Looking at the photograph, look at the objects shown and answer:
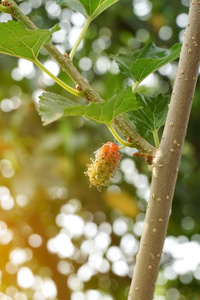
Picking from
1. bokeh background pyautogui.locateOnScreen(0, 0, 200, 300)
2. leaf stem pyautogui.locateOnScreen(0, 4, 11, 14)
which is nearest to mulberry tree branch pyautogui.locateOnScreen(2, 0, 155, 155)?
leaf stem pyautogui.locateOnScreen(0, 4, 11, 14)

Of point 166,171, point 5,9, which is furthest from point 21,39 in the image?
point 166,171

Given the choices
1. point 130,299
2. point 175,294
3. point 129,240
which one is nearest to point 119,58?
point 130,299

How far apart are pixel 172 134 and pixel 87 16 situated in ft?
0.55

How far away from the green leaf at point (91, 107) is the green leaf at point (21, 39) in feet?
Answer: 0.15

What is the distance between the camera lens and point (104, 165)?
38 centimetres

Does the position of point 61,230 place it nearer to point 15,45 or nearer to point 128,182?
point 128,182

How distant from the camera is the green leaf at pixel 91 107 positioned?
28 cm

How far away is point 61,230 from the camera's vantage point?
4.71 ft

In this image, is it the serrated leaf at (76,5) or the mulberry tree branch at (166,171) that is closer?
the mulberry tree branch at (166,171)

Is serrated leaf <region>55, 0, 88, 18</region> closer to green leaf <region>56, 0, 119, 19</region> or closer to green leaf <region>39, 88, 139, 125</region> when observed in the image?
green leaf <region>56, 0, 119, 19</region>

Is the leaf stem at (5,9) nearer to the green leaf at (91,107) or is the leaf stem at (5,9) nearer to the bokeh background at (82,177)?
the green leaf at (91,107)

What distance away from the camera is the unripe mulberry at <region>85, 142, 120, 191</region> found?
1.22 feet

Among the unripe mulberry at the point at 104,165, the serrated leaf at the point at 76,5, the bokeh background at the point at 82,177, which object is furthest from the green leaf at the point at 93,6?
the bokeh background at the point at 82,177

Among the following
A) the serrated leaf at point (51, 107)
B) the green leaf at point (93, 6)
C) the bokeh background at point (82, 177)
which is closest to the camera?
the serrated leaf at point (51, 107)
